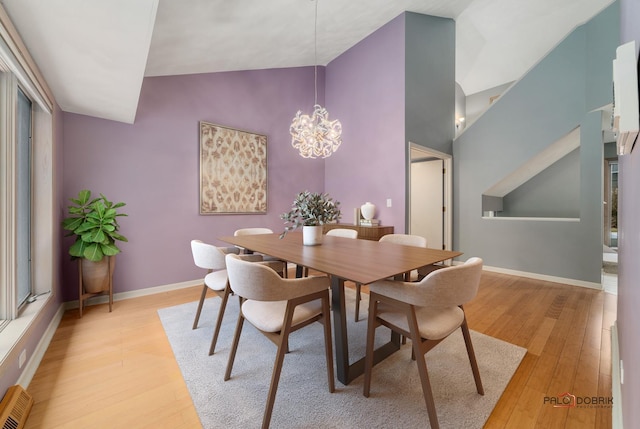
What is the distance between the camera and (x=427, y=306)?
3.86ft

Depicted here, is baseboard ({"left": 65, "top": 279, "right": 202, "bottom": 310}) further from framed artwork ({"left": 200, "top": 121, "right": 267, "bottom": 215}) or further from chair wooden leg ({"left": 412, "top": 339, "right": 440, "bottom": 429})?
chair wooden leg ({"left": 412, "top": 339, "right": 440, "bottom": 429})

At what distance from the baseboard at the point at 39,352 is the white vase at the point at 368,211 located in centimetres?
369

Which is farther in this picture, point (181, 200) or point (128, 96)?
point (181, 200)

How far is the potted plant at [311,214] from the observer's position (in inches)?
79.5

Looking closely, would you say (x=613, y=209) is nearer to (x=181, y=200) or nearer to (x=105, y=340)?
(x=181, y=200)

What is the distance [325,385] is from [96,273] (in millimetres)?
2598

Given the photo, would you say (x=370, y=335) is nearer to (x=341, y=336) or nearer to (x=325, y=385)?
Answer: (x=341, y=336)

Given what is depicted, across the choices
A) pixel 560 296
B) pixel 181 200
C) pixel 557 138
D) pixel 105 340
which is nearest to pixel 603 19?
pixel 557 138

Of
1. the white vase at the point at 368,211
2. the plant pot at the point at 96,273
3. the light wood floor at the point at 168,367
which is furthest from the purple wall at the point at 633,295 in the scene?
the plant pot at the point at 96,273

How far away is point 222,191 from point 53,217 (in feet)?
5.80

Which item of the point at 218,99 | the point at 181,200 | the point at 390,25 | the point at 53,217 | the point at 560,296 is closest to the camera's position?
the point at 53,217

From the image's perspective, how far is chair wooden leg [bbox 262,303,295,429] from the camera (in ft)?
3.90

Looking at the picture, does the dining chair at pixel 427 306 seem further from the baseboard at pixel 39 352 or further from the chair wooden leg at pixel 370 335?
the baseboard at pixel 39 352

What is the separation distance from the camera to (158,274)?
321 centimetres
